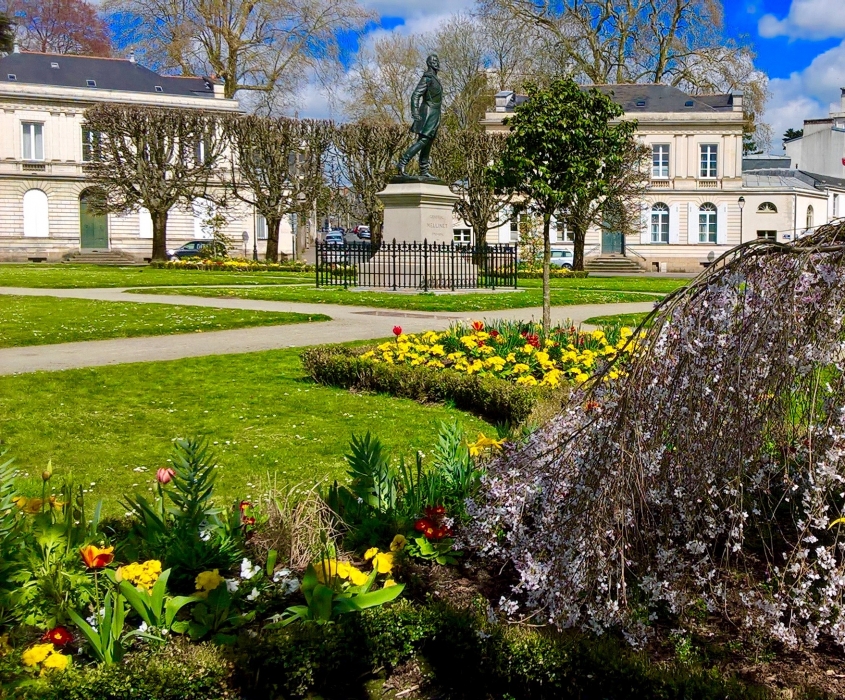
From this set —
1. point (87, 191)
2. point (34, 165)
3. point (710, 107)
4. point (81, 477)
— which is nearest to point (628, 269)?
point (710, 107)

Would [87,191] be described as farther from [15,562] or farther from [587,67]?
[15,562]

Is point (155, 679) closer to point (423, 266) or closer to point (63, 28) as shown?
point (423, 266)

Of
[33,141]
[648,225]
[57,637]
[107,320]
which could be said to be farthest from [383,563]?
[33,141]

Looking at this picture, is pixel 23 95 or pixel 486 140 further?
pixel 23 95

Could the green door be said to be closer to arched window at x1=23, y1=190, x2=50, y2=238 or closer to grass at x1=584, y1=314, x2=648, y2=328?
arched window at x1=23, y1=190, x2=50, y2=238

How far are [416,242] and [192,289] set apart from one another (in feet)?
18.5

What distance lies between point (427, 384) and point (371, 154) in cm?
3541

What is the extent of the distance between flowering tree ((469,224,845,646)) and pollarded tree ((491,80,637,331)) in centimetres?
Result: 818

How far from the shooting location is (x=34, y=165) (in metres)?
52.7

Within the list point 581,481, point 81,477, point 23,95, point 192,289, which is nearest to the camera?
point 581,481

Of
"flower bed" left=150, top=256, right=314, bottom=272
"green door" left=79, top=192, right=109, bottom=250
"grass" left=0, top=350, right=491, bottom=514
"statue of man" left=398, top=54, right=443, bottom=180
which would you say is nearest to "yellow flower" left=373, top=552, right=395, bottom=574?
"grass" left=0, top=350, right=491, bottom=514

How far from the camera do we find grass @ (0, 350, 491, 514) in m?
5.83

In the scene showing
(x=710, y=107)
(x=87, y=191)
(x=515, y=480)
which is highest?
(x=710, y=107)

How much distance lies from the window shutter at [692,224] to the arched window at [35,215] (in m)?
38.0
